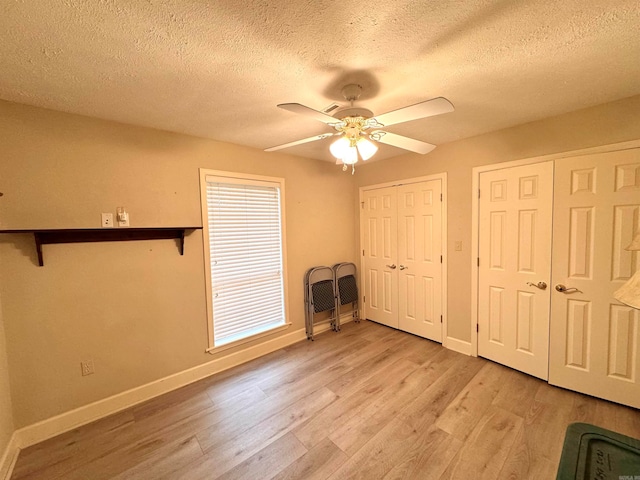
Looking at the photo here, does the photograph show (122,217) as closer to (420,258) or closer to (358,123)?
(358,123)

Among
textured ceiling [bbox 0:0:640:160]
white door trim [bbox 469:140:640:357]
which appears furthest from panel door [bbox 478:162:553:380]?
textured ceiling [bbox 0:0:640:160]

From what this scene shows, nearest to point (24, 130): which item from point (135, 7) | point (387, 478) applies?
point (135, 7)

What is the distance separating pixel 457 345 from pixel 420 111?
2.67 meters

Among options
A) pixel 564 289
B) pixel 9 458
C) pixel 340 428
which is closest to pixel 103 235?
pixel 9 458

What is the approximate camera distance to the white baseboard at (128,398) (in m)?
1.79

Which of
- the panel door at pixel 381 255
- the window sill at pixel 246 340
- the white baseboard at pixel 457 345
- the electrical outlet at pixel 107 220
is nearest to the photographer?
the electrical outlet at pixel 107 220

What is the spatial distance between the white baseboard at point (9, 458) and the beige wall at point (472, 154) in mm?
3737

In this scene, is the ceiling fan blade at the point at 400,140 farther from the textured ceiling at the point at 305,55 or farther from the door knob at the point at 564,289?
the door knob at the point at 564,289

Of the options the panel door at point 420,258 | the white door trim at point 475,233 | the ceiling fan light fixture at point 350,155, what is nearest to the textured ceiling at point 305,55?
the ceiling fan light fixture at point 350,155

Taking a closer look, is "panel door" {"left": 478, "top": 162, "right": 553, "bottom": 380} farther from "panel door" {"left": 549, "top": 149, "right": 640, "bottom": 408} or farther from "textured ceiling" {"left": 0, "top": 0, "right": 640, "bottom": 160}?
"textured ceiling" {"left": 0, "top": 0, "right": 640, "bottom": 160}

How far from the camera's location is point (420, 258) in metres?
3.21

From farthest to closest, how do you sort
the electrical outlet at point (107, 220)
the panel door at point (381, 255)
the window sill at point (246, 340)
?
1. the panel door at point (381, 255)
2. the window sill at point (246, 340)
3. the electrical outlet at point (107, 220)

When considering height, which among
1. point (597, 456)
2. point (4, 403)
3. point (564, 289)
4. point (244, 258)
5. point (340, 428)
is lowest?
point (340, 428)

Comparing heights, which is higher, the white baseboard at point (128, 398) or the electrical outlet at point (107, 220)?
the electrical outlet at point (107, 220)
